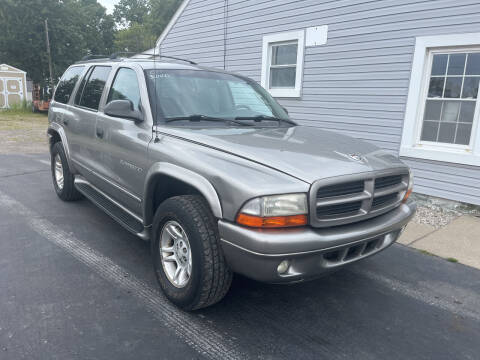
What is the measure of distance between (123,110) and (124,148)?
1.33 ft

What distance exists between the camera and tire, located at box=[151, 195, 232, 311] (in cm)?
250

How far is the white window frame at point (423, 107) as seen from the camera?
220 inches

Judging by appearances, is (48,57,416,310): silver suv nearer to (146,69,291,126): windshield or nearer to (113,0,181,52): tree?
(146,69,291,126): windshield

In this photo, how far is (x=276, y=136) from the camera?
10.3 feet

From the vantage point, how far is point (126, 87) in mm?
3729

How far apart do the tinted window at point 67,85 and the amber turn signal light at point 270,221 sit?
3.72 m

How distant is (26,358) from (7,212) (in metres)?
3.22

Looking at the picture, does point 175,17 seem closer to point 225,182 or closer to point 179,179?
point 179,179

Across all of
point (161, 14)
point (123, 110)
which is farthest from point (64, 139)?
point (161, 14)

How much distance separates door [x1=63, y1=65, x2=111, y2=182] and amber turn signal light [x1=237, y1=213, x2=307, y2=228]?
235cm

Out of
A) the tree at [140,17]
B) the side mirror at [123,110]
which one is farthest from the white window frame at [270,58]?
the tree at [140,17]

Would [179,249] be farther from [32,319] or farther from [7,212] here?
[7,212]

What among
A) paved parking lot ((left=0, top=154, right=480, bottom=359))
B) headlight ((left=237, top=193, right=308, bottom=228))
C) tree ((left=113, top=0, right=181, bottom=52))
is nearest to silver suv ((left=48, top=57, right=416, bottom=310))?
headlight ((left=237, top=193, right=308, bottom=228))

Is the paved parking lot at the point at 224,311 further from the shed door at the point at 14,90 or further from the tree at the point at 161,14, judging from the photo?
the tree at the point at 161,14
